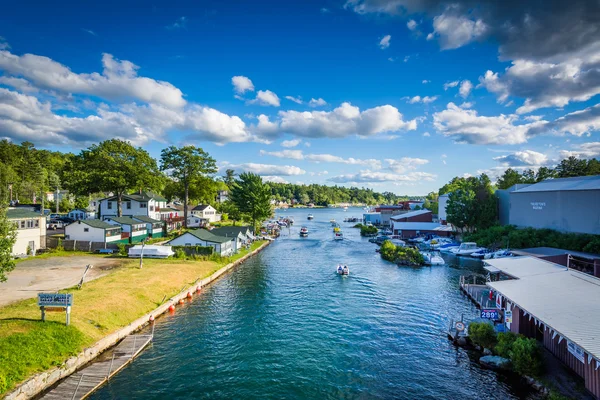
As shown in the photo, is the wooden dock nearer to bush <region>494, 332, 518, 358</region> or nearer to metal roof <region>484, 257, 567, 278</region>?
bush <region>494, 332, 518, 358</region>

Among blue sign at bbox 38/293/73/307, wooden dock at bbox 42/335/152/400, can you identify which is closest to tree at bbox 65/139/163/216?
blue sign at bbox 38/293/73/307

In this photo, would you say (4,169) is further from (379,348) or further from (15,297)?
(379,348)

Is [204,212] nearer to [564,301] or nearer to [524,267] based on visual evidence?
[524,267]

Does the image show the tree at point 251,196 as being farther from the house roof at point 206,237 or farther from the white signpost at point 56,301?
the white signpost at point 56,301

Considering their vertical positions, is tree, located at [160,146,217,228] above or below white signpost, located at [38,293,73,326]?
above

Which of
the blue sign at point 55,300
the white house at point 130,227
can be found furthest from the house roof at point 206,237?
the blue sign at point 55,300

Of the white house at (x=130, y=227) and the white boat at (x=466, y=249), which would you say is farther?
the white boat at (x=466, y=249)
